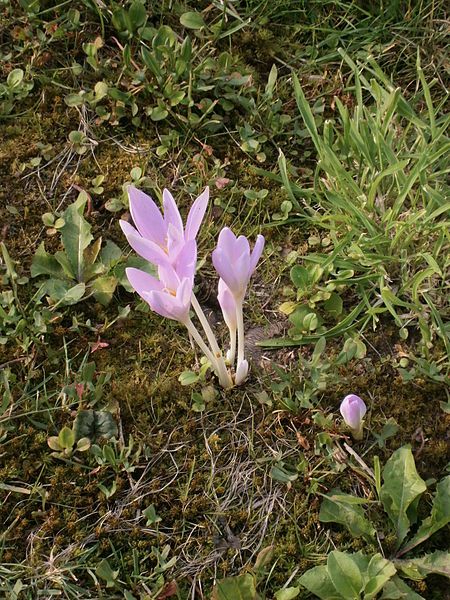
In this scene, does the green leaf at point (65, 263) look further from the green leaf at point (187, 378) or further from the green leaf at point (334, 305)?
the green leaf at point (334, 305)

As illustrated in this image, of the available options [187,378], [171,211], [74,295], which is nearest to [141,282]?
[171,211]

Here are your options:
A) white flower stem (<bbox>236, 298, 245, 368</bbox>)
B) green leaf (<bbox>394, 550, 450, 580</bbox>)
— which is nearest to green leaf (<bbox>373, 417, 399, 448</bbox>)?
green leaf (<bbox>394, 550, 450, 580</bbox>)

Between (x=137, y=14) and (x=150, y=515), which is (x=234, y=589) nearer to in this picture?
(x=150, y=515)

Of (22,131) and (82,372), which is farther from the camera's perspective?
(22,131)

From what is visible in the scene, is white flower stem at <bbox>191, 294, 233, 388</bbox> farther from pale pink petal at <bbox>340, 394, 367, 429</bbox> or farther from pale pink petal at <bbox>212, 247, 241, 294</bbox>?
pale pink petal at <bbox>340, 394, 367, 429</bbox>

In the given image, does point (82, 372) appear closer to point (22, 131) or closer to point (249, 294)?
point (249, 294)

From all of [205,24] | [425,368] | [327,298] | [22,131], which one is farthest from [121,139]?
[425,368]

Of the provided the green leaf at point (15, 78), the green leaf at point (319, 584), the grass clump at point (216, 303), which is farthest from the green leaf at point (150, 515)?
the green leaf at point (15, 78)
